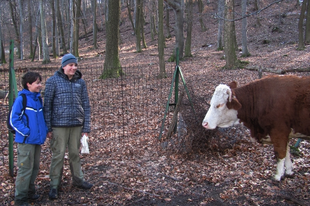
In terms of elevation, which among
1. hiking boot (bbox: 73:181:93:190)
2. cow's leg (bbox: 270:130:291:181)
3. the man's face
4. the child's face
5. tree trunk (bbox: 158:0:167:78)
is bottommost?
hiking boot (bbox: 73:181:93:190)

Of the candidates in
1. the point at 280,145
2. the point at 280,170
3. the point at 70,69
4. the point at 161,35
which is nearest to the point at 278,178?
the point at 280,170

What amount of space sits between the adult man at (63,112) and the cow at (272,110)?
2.16m

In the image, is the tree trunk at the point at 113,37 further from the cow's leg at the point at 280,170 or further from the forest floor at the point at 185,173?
the cow's leg at the point at 280,170

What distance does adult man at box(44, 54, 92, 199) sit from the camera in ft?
12.7

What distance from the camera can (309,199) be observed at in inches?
154

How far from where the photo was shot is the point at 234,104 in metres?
4.51

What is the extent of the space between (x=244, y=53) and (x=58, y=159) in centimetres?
1622

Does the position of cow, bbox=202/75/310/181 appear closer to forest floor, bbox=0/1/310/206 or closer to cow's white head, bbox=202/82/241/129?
cow's white head, bbox=202/82/241/129

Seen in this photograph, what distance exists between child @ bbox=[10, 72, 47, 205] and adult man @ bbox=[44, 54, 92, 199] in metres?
0.14

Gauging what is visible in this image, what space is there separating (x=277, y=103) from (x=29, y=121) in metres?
3.78

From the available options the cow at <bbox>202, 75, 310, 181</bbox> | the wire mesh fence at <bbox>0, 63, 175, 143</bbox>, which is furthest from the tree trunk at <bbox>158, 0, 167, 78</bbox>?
the cow at <bbox>202, 75, 310, 181</bbox>

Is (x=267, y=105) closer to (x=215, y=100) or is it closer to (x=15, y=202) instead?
(x=215, y=100)

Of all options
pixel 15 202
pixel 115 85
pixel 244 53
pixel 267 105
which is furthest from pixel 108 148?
pixel 244 53

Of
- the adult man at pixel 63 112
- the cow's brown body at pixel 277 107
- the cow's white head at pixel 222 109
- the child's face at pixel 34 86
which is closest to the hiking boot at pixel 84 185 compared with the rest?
the adult man at pixel 63 112
